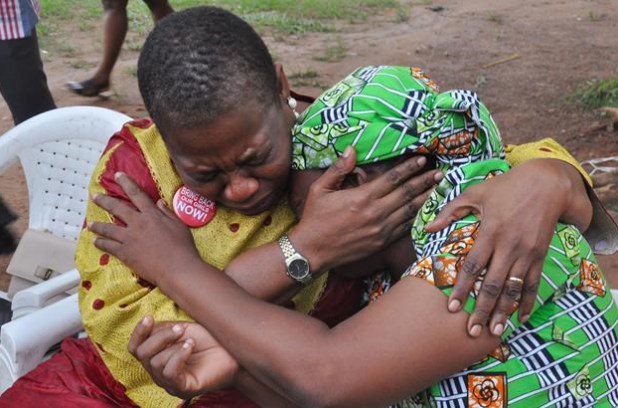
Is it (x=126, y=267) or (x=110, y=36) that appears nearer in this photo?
(x=126, y=267)

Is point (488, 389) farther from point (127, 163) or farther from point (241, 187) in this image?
point (127, 163)

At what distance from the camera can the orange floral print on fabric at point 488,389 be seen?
5.65 ft

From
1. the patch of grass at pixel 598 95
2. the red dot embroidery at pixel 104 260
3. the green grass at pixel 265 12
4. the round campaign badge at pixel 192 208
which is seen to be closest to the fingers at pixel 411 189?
the round campaign badge at pixel 192 208

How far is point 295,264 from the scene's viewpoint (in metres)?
1.86

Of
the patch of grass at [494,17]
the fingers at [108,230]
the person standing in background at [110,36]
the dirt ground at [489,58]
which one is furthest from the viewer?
the patch of grass at [494,17]

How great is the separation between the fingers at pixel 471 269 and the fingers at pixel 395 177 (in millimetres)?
240

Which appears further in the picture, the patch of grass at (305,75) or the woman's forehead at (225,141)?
the patch of grass at (305,75)

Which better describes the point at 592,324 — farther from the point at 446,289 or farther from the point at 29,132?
the point at 29,132

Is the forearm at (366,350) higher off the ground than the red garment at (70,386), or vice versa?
the forearm at (366,350)

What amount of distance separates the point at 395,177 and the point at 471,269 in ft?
0.96

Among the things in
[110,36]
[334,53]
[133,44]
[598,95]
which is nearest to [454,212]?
[598,95]

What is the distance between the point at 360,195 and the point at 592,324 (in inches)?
22.0

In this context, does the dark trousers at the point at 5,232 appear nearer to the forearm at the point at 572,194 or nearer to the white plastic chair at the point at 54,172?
the white plastic chair at the point at 54,172

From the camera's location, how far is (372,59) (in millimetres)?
7750
